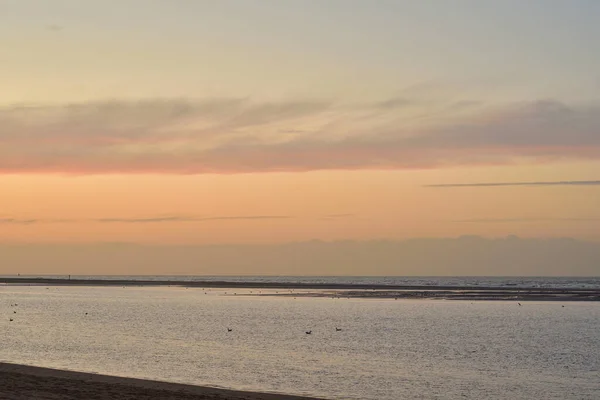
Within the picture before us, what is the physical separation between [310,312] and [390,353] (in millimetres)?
39730

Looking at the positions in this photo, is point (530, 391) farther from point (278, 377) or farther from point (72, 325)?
point (72, 325)

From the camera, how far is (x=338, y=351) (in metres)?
46.1

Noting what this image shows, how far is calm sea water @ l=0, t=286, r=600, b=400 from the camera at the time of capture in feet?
109

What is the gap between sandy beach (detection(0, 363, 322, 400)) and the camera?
26328 millimetres

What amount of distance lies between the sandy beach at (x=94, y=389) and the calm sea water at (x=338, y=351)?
2.40m

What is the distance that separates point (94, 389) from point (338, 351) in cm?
2067

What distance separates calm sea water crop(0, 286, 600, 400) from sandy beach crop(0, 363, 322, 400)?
240 cm

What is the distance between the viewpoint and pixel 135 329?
59.9 m

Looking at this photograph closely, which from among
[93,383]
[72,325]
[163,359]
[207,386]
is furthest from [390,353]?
[72,325]

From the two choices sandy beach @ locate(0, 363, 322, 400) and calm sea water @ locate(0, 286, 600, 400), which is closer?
sandy beach @ locate(0, 363, 322, 400)

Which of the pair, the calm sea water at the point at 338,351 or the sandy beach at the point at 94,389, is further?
the calm sea water at the point at 338,351

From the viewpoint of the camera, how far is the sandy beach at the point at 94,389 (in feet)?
86.4

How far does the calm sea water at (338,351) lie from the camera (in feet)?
109

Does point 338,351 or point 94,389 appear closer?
point 94,389
